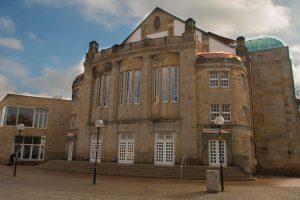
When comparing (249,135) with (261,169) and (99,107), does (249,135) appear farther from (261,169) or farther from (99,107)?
(99,107)

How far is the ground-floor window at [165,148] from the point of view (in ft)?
91.7

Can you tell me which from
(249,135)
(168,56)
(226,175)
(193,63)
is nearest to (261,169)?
(249,135)

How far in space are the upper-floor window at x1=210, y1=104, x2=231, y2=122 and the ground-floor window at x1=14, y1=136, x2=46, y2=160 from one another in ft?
86.3

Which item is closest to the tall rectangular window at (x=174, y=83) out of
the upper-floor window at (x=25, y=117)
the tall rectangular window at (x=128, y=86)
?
the tall rectangular window at (x=128, y=86)

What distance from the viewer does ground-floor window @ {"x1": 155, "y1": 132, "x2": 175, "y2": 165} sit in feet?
91.7

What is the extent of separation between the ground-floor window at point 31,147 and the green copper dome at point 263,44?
31.8m

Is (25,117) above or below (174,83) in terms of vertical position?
below

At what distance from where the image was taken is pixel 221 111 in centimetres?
2786

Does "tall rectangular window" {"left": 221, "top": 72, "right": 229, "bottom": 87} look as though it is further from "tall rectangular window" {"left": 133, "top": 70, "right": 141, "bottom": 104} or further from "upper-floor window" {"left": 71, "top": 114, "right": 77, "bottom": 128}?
"upper-floor window" {"left": 71, "top": 114, "right": 77, "bottom": 128}

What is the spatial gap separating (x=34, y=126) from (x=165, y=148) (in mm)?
23011

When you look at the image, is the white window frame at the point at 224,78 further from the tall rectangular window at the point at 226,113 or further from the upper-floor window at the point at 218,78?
the tall rectangular window at the point at 226,113

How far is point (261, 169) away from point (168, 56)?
15677 mm

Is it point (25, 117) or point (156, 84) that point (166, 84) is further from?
point (25, 117)

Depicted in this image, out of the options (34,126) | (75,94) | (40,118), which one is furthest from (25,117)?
(75,94)
